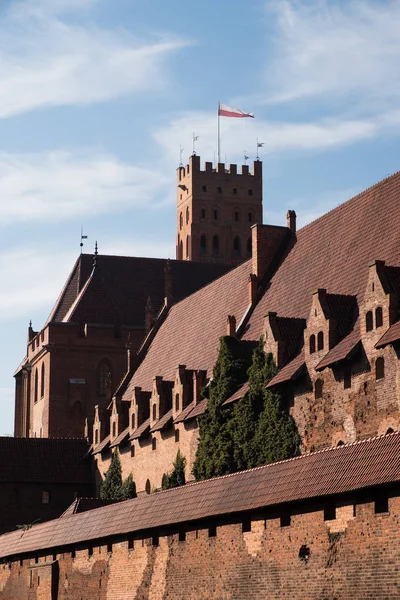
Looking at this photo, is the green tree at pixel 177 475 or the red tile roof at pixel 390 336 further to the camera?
the green tree at pixel 177 475

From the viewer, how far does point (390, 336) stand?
113ft

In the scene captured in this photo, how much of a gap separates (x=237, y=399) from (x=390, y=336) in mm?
9916

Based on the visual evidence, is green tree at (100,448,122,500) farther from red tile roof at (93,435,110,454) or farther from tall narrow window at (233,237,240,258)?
tall narrow window at (233,237,240,258)

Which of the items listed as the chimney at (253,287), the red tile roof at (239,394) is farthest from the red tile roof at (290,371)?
the chimney at (253,287)

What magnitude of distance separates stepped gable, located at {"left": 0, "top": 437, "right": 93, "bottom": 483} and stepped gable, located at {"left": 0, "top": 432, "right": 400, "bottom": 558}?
2262 cm

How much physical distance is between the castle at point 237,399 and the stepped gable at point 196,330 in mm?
156

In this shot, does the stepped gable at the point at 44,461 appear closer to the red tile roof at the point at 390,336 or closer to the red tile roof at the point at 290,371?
the red tile roof at the point at 290,371

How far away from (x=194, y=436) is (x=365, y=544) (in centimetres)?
2616

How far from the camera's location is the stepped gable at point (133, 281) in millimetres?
81312

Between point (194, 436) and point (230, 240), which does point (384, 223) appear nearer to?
point (194, 436)

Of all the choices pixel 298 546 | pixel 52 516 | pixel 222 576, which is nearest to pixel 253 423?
pixel 222 576

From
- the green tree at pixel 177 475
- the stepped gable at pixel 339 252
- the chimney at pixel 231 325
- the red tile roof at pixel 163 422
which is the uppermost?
the stepped gable at pixel 339 252

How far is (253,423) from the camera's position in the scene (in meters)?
42.1

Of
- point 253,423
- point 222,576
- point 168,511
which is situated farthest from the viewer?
point 253,423
